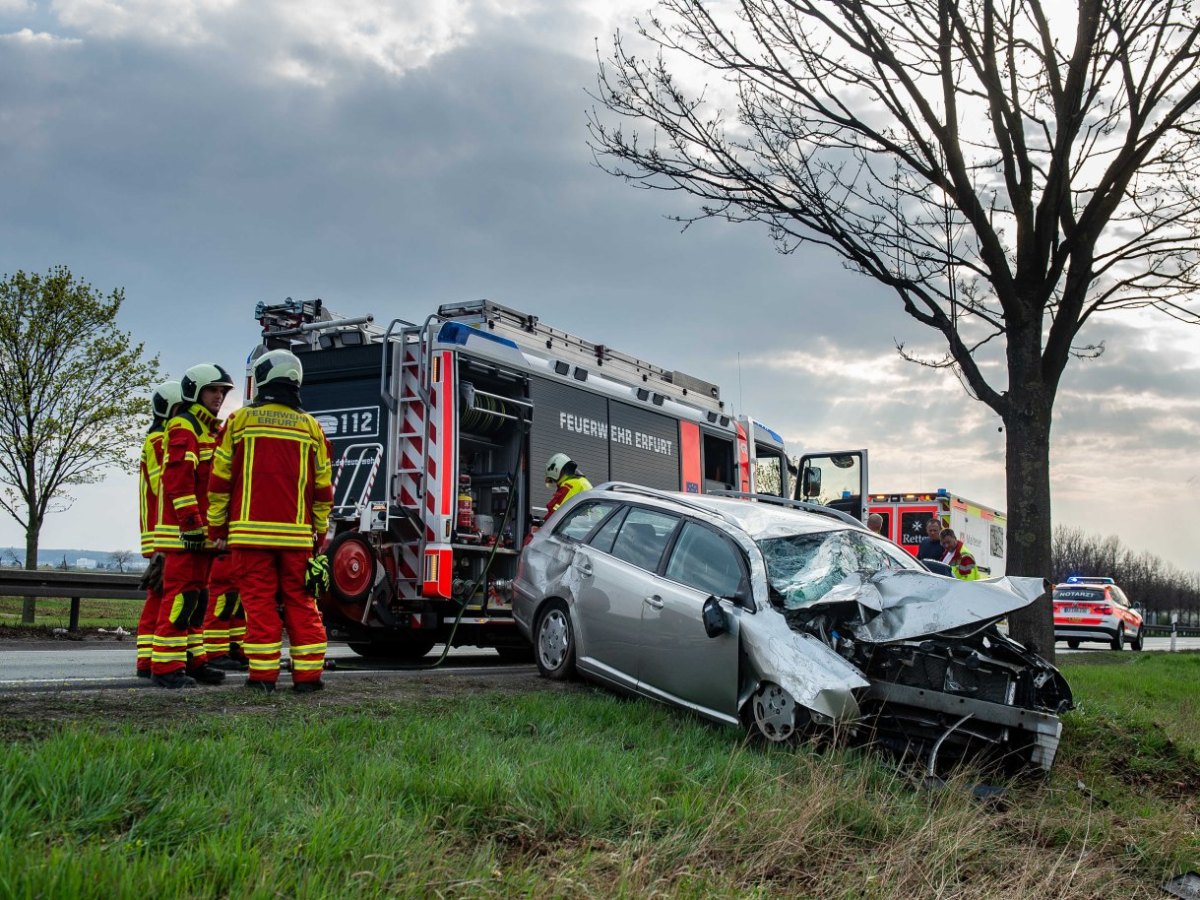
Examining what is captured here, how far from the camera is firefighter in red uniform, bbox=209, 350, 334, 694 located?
675 cm

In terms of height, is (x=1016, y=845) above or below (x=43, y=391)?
below

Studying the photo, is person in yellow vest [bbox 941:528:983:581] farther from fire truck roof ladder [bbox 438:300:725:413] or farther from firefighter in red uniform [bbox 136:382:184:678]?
firefighter in red uniform [bbox 136:382:184:678]

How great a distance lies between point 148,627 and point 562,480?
413 cm

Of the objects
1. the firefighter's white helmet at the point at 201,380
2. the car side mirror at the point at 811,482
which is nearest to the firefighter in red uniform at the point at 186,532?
the firefighter's white helmet at the point at 201,380

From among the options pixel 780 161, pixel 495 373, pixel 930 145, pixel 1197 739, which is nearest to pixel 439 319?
pixel 495 373

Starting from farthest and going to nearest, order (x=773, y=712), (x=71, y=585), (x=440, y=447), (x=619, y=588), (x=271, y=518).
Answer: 1. (x=71, y=585)
2. (x=440, y=447)
3. (x=619, y=588)
4. (x=271, y=518)
5. (x=773, y=712)

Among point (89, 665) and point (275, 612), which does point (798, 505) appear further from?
point (89, 665)

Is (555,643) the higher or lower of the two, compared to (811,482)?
lower

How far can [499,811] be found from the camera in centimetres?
Answer: 406

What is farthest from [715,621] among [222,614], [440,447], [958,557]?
[958,557]

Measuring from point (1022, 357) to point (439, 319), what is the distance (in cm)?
519

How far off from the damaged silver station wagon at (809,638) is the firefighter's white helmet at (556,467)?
3.44 metres

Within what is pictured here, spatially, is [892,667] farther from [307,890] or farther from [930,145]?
[930,145]

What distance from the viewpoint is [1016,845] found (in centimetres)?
→ 479
